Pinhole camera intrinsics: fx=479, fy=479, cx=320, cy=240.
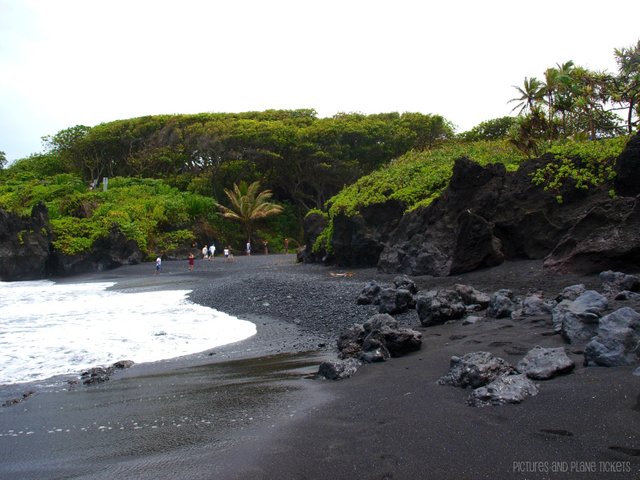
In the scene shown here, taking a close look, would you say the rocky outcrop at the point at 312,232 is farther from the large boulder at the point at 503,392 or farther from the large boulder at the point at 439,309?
the large boulder at the point at 503,392

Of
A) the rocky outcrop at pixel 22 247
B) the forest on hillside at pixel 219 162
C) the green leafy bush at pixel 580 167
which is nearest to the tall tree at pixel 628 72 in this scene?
the forest on hillside at pixel 219 162

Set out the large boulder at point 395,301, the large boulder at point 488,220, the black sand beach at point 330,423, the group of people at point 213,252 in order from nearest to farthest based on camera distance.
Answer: the black sand beach at point 330,423, the large boulder at point 395,301, the large boulder at point 488,220, the group of people at point 213,252

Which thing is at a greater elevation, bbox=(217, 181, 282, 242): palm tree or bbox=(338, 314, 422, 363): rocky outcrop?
bbox=(217, 181, 282, 242): palm tree

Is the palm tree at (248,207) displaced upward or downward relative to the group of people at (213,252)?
upward

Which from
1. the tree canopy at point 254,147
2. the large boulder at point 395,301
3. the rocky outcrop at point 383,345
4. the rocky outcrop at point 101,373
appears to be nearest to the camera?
the rocky outcrop at point 383,345

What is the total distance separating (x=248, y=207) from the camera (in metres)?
38.1

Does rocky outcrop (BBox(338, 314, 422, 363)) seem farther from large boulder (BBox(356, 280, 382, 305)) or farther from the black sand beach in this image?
large boulder (BBox(356, 280, 382, 305))

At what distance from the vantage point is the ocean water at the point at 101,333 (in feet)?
23.8

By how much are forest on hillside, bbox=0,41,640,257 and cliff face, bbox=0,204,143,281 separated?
0.67 meters

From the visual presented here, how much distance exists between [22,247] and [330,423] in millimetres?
31119

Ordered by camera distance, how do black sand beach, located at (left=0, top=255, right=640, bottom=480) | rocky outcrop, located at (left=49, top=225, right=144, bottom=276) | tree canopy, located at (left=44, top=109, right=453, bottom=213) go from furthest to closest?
tree canopy, located at (left=44, top=109, right=453, bottom=213) < rocky outcrop, located at (left=49, top=225, right=144, bottom=276) < black sand beach, located at (left=0, top=255, right=640, bottom=480)

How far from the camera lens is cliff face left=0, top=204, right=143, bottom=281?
1137 inches

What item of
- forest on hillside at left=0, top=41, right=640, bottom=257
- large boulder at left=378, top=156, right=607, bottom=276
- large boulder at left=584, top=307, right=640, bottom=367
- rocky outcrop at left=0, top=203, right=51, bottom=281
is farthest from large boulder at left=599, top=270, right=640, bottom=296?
rocky outcrop at left=0, top=203, right=51, bottom=281

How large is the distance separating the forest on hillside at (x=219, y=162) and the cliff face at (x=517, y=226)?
317 inches
